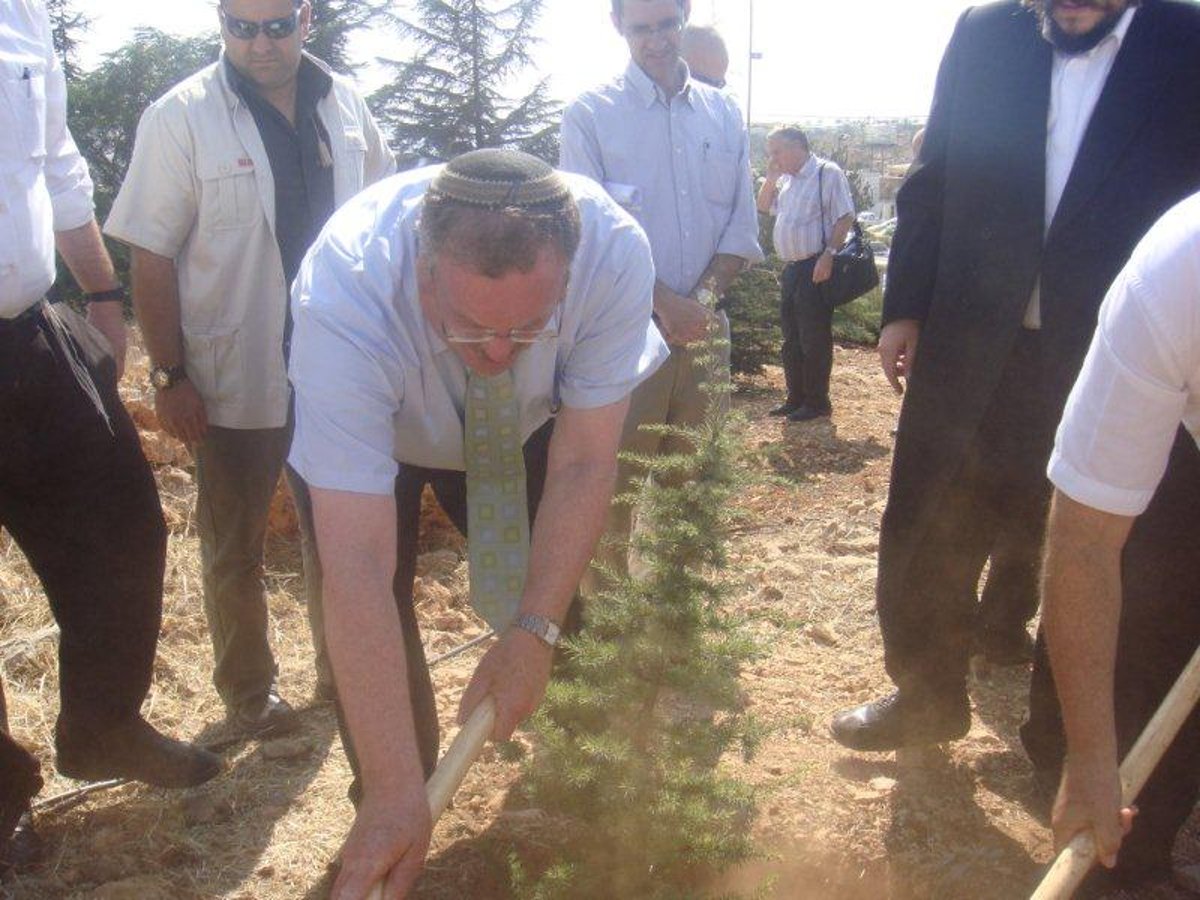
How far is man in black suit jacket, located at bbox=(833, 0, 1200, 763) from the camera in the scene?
8.78 feet

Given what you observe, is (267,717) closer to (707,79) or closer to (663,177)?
(663,177)

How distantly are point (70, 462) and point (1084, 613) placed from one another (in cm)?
218

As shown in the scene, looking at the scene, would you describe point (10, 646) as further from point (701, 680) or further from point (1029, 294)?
point (1029, 294)

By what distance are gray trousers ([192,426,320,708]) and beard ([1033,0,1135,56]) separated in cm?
229

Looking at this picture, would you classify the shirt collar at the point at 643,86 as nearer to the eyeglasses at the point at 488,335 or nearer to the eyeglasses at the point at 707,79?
the eyeglasses at the point at 707,79

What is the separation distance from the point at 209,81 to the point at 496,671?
1958mm

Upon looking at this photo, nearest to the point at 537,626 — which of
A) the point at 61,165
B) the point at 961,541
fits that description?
the point at 961,541

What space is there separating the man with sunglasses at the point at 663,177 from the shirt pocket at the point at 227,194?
116 centimetres

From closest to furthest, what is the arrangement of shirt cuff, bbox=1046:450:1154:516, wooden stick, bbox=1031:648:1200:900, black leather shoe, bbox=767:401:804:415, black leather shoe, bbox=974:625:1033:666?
1. shirt cuff, bbox=1046:450:1154:516
2. wooden stick, bbox=1031:648:1200:900
3. black leather shoe, bbox=974:625:1033:666
4. black leather shoe, bbox=767:401:804:415

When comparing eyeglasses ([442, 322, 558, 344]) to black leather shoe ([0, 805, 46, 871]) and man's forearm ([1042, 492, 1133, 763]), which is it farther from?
black leather shoe ([0, 805, 46, 871])

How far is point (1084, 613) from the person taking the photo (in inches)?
77.6

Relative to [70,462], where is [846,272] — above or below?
Result: below

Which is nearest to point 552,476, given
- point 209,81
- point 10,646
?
point 209,81

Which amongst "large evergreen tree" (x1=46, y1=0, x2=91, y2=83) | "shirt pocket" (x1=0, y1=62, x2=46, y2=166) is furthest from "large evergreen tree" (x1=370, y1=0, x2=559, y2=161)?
"shirt pocket" (x1=0, y1=62, x2=46, y2=166)
